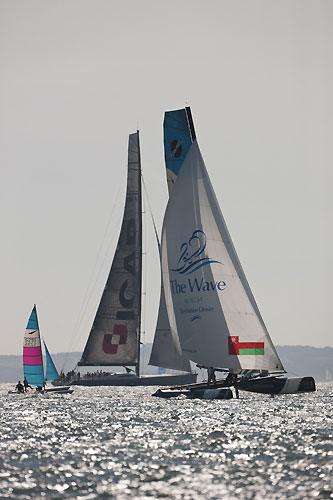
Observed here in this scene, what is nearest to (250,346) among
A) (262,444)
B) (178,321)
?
(178,321)

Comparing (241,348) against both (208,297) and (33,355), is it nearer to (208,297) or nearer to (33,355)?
(208,297)

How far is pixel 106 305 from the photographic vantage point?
218 ft

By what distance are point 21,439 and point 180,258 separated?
770 inches

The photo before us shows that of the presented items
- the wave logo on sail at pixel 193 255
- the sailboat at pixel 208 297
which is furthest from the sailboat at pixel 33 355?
the wave logo on sail at pixel 193 255

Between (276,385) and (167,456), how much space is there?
64.1 ft

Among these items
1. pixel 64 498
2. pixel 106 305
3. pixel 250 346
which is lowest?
pixel 64 498

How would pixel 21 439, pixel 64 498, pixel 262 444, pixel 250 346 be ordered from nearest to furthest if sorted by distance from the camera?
pixel 64 498
pixel 262 444
pixel 21 439
pixel 250 346

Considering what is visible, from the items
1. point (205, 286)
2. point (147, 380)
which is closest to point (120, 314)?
point (147, 380)

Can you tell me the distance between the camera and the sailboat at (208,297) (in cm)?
4322

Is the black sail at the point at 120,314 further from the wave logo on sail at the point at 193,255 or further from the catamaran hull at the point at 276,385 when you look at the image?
the catamaran hull at the point at 276,385

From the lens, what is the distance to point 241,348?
142 ft

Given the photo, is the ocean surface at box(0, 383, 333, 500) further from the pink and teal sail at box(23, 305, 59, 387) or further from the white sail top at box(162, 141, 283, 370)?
the pink and teal sail at box(23, 305, 59, 387)

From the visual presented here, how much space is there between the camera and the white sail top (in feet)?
143

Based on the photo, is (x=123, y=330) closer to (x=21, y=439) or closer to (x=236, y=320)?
(x=236, y=320)
